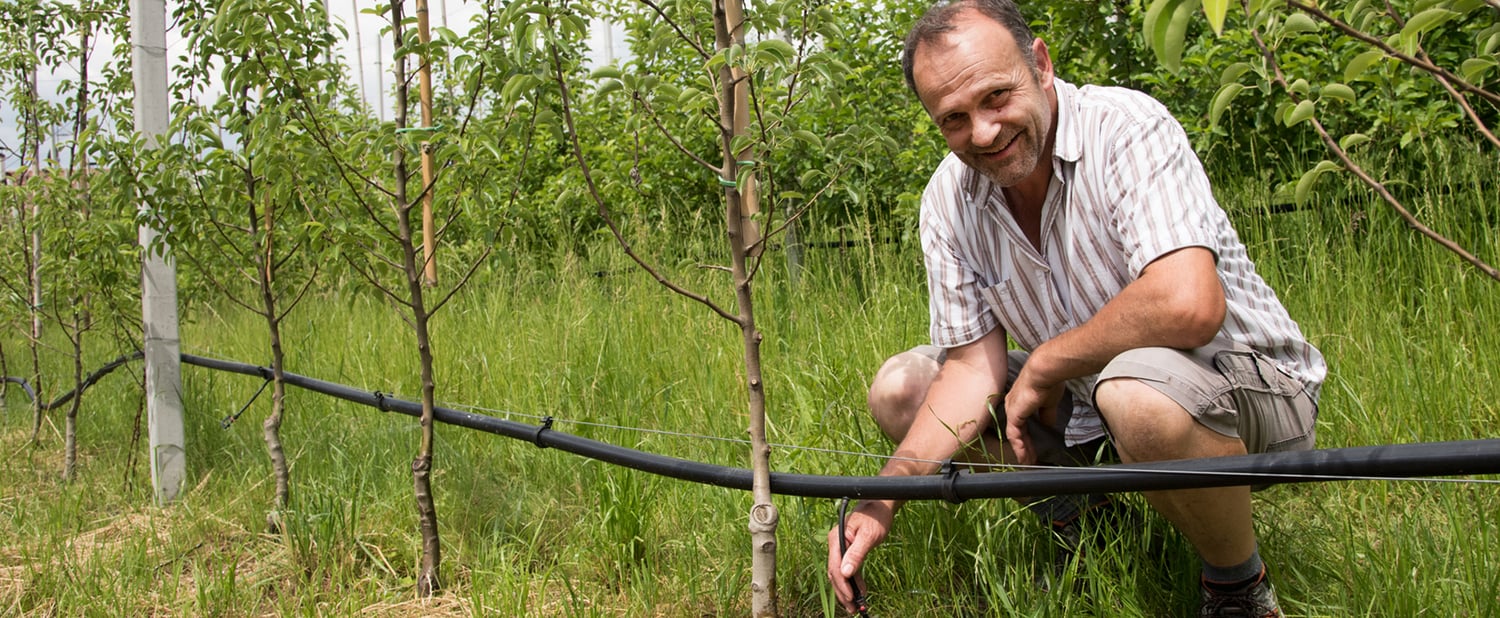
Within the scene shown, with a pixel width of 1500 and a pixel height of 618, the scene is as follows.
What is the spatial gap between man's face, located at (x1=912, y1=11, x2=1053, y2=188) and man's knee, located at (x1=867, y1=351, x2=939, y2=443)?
0.50m

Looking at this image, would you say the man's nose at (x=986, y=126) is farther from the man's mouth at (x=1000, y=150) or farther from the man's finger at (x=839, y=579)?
the man's finger at (x=839, y=579)

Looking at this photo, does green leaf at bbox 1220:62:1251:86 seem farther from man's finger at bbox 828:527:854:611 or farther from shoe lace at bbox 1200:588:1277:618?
man's finger at bbox 828:527:854:611

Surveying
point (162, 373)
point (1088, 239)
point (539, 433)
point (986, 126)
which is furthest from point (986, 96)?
point (162, 373)

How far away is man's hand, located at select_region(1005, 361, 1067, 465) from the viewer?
2.10m

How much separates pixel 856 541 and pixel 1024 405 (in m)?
0.42

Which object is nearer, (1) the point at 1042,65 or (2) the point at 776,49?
(2) the point at 776,49

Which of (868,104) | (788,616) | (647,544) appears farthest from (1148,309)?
(868,104)

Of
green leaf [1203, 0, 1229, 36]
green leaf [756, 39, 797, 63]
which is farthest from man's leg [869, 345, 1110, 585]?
green leaf [1203, 0, 1229, 36]

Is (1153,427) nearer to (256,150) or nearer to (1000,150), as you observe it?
(1000,150)

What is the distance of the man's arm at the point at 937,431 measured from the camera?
2.02 meters

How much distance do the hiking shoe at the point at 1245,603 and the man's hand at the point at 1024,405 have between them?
15.9 inches

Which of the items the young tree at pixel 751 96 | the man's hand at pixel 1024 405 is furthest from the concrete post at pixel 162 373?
the man's hand at pixel 1024 405

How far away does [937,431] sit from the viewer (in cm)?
221

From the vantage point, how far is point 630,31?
653 centimetres
